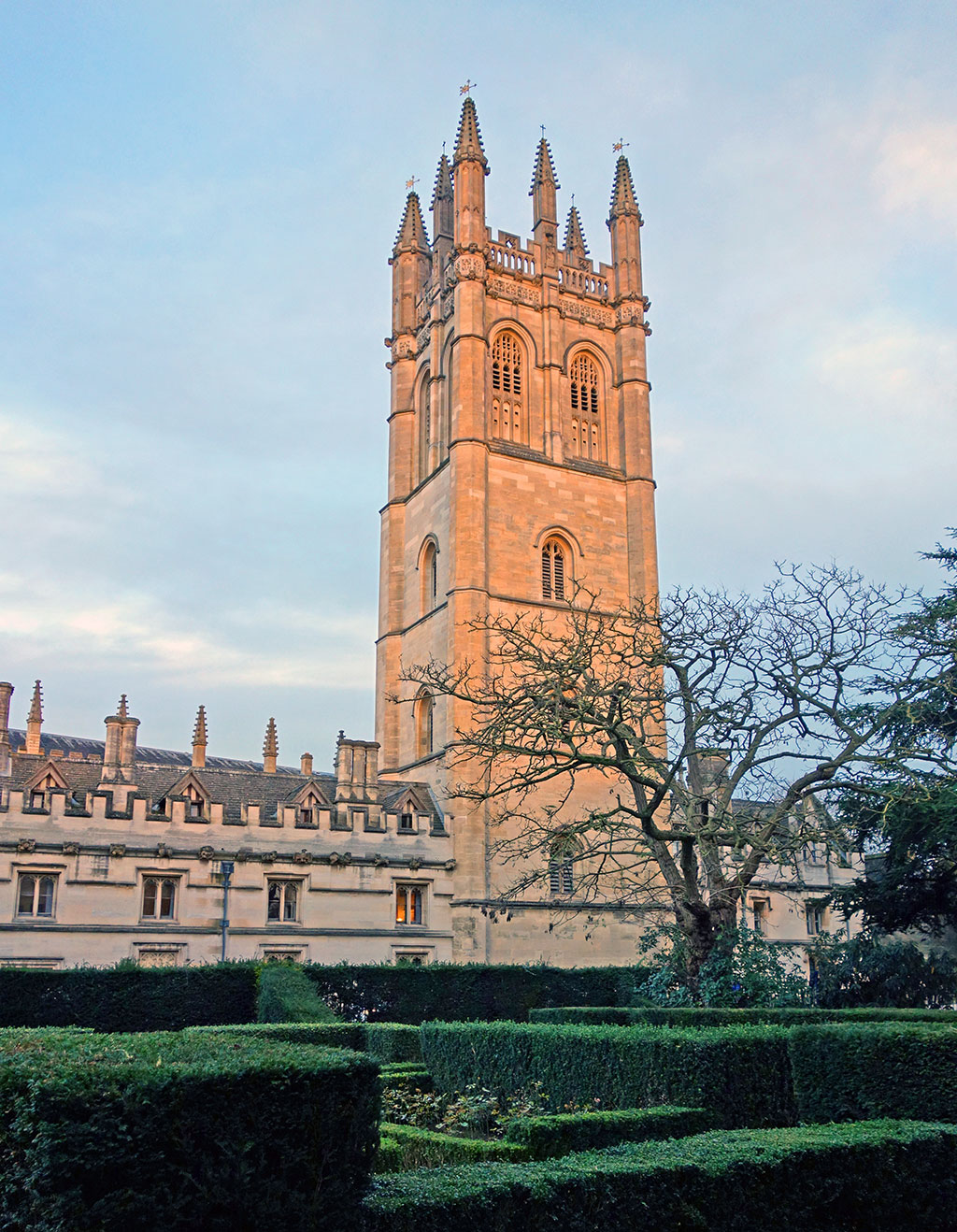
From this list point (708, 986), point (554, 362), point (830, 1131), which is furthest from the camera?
point (554, 362)

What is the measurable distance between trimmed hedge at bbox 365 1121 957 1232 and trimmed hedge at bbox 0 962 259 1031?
1721 cm

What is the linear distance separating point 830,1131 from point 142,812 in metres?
23.9

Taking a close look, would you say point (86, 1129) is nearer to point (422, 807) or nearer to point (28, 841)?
point (28, 841)

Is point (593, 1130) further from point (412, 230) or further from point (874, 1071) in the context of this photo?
point (412, 230)

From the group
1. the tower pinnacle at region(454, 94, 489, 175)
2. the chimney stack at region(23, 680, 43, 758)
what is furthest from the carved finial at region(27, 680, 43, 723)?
the tower pinnacle at region(454, 94, 489, 175)

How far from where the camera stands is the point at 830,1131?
9133 millimetres

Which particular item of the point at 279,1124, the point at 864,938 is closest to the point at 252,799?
the point at 864,938

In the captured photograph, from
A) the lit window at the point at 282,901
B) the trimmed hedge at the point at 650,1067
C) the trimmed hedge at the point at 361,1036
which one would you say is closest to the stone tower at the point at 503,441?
the lit window at the point at 282,901

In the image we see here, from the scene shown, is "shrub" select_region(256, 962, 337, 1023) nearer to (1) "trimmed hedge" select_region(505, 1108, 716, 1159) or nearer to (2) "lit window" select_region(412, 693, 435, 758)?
(1) "trimmed hedge" select_region(505, 1108, 716, 1159)

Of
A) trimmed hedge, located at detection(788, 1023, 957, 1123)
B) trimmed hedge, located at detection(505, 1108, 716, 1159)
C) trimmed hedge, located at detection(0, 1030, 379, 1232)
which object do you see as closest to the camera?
trimmed hedge, located at detection(0, 1030, 379, 1232)

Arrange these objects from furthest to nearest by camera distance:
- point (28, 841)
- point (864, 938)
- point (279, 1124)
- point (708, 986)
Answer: point (28, 841), point (864, 938), point (708, 986), point (279, 1124)

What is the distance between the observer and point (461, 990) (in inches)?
1089

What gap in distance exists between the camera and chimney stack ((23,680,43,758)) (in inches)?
1734

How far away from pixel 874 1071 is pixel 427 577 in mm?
31399
